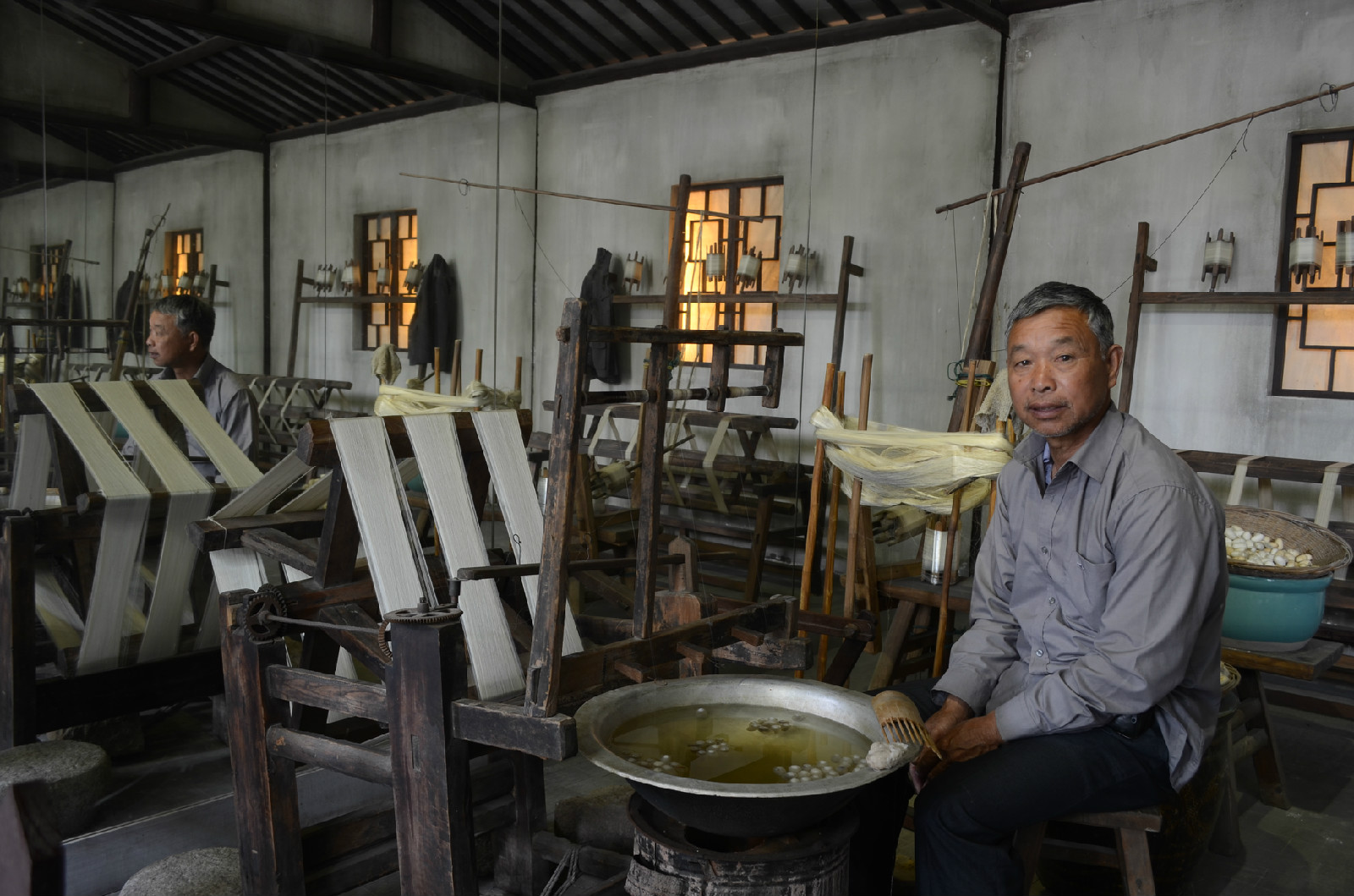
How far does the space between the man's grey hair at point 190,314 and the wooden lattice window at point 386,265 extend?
45cm

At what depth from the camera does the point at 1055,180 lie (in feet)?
17.4

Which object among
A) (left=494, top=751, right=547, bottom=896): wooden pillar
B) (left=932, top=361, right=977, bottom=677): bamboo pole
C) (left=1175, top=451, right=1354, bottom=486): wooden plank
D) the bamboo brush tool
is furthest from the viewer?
(left=1175, top=451, right=1354, bottom=486): wooden plank

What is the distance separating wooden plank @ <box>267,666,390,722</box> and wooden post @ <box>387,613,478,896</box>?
0.06 m

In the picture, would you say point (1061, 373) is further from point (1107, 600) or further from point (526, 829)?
point (526, 829)

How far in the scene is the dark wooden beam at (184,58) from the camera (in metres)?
2.87

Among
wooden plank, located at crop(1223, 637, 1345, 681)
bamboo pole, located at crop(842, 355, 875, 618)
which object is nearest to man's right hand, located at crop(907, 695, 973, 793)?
wooden plank, located at crop(1223, 637, 1345, 681)

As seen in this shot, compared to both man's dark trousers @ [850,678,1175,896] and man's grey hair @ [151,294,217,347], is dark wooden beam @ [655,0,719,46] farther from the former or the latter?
man's dark trousers @ [850,678,1175,896]

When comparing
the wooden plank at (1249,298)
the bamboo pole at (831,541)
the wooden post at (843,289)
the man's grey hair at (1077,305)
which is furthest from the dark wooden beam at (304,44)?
the wooden plank at (1249,298)

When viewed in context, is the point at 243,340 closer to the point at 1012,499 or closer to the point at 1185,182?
the point at 1012,499

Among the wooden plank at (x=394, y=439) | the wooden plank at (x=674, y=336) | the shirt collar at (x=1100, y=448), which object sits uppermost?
the wooden plank at (x=674, y=336)

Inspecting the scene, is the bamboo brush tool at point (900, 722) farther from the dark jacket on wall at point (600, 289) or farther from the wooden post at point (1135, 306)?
the wooden post at point (1135, 306)

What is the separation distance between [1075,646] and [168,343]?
8.74ft

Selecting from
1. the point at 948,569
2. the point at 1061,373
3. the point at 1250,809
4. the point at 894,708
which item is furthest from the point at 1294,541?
the point at 894,708

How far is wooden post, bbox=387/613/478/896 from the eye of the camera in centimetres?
182
